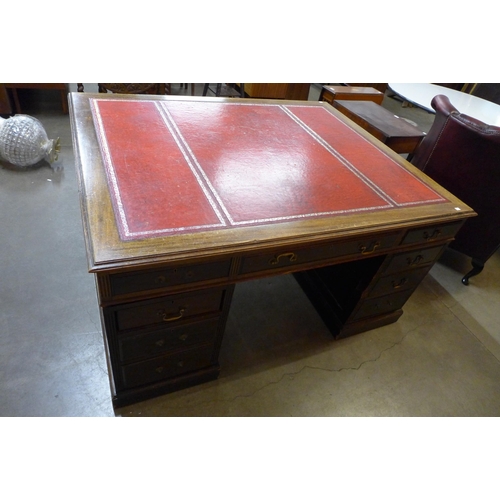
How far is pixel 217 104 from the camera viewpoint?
1.72 meters

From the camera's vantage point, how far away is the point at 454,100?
10.4ft

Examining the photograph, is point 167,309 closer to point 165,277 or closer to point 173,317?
point 173,317

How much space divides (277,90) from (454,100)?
5.98 feet

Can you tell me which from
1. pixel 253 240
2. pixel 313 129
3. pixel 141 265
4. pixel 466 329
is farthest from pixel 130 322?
pixel 466 329

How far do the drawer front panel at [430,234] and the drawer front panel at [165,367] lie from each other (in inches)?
34.6

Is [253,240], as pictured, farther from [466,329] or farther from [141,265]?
[466,329]

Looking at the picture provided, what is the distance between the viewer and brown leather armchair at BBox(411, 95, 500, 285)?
1784 millimetres

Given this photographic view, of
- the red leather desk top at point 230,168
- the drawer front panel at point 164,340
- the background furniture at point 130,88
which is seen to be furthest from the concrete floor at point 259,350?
the background furniture at point 130,88

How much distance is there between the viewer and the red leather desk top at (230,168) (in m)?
1.04

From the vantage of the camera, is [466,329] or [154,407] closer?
[154,407]

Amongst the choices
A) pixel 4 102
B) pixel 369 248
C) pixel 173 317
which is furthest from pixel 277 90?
pixel 173 317

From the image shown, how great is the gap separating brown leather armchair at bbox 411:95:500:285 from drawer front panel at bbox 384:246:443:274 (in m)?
0.65

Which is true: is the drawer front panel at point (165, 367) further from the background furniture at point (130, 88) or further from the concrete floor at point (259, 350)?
the background furniture at point (130, 88)
